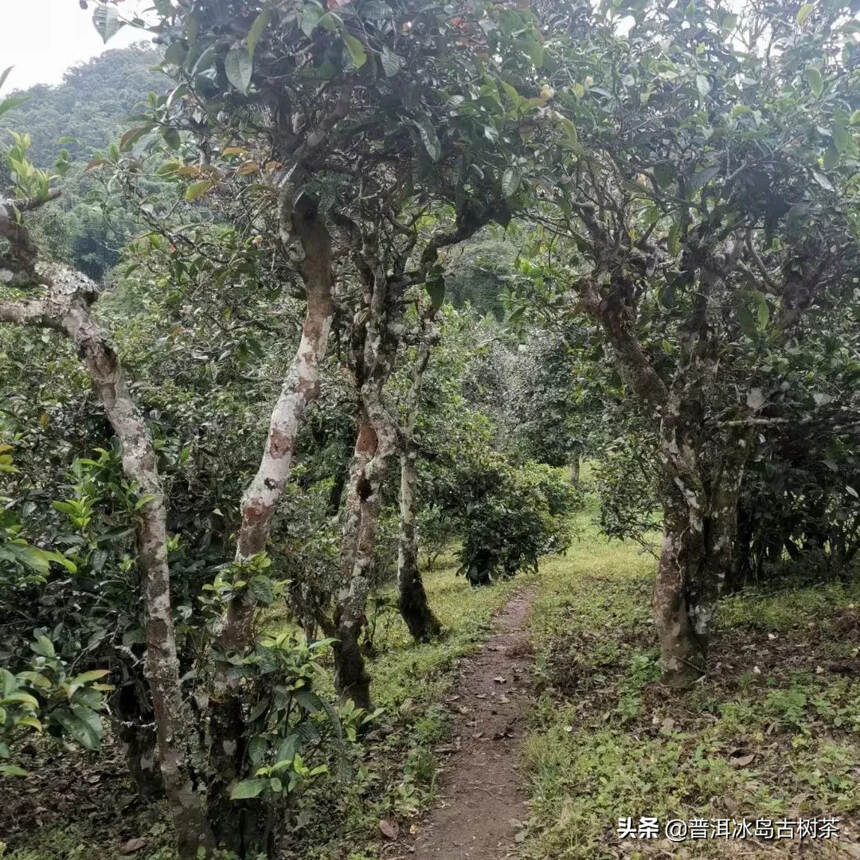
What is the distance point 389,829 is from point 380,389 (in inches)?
136

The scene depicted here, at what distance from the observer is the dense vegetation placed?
3.69 meters

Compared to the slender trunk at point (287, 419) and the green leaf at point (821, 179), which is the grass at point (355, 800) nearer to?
the slender trunk at point (287, 419)

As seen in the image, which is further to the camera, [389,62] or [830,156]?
[830,156]

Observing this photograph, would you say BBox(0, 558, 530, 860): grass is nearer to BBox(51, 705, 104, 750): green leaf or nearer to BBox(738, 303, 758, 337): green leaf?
BBox(51, 705, 104, 750): green leaf

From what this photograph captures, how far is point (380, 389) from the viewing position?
6105 mm

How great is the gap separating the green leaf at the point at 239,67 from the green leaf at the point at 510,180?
1.61m

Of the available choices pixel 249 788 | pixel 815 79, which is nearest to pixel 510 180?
pixel 815 79

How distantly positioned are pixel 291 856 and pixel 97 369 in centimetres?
329

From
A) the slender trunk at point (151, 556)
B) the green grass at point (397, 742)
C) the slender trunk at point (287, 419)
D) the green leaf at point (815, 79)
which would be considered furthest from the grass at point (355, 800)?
the green leaf at point (815, 79)

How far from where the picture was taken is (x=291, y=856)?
4.35 meters

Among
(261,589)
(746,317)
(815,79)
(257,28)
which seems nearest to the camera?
(257,28)

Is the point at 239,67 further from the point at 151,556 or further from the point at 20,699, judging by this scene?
the point at 20,699

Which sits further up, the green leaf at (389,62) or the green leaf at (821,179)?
the green leaf at (389,62)

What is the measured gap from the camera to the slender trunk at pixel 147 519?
3.59m
